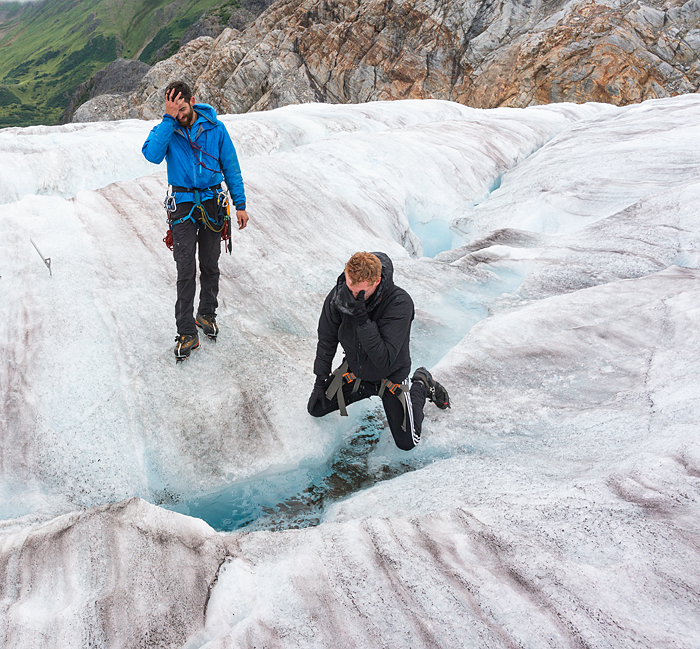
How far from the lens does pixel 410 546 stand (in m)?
3.21

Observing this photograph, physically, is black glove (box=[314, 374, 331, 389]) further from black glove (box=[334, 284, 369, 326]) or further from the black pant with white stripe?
black glove (box=[334, 284, 369, 326])

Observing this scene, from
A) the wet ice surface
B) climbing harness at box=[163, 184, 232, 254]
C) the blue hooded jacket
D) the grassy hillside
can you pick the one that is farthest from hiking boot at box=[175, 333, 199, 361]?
the grassy hillside

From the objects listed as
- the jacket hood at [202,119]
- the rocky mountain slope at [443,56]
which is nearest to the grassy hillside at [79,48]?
the rocky mountain slope at [443,56]

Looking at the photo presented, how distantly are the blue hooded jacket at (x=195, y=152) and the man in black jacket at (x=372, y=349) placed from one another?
1.92m

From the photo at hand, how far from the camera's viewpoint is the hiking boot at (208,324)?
5.63 m

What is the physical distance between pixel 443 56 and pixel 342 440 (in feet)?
150

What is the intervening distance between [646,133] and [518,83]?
28.5 metres

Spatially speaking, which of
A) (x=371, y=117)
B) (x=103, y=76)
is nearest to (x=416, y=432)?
(x=371, y=117)

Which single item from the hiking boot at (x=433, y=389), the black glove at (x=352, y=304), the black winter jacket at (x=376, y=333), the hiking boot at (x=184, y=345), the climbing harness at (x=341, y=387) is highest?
the black glove at (x=352, y=304)

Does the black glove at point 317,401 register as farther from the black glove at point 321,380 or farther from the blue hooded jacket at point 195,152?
the blue hooded jacket at point 195,152

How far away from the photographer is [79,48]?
162 metres

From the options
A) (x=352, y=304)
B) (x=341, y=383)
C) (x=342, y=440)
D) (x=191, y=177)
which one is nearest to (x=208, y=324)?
(x=191, y=177)

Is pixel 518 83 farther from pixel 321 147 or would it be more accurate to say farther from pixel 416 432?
pixel 416 432

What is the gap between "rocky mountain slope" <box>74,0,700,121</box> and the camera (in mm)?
31219
